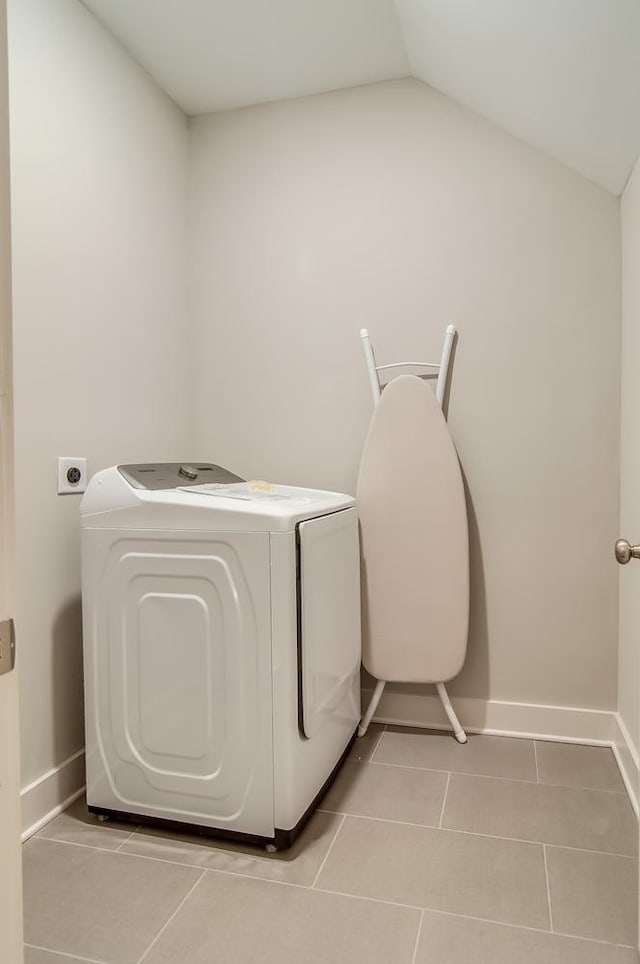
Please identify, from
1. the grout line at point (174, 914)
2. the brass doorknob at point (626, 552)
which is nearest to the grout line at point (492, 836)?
the grout line at point (174, 914)

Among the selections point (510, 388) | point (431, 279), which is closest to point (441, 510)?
point (510, 388)

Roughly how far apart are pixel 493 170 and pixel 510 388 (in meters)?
0.79

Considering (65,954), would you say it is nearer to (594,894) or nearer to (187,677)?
(187,677)

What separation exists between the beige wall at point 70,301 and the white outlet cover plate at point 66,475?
26 mm

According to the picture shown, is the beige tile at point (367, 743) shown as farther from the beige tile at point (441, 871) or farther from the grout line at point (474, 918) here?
the grout line at point (474, 918)

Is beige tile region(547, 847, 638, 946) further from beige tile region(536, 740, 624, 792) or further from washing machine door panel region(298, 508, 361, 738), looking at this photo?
washing machine door panel region(298, 508, 361, 738)

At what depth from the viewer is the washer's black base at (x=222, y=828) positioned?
1682 millimetres

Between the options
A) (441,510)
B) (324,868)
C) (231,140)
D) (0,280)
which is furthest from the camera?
(231,140)

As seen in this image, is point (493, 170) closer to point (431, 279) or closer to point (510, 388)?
point (431, 279)

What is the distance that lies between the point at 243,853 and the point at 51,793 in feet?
2.01

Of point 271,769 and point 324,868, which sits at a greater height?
point 271,769

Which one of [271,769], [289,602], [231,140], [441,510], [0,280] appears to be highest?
[231,140]

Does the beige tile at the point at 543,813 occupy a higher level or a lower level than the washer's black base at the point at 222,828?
lower

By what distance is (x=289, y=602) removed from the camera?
166 cm
